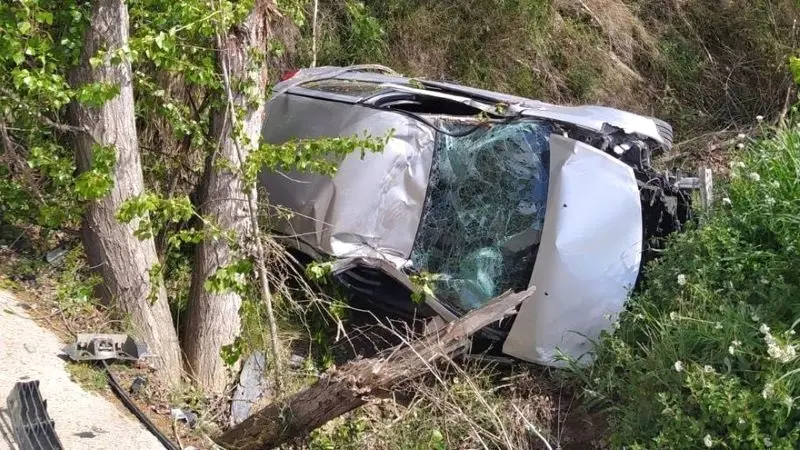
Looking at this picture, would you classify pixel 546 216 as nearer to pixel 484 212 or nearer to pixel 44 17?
pixel 484 212

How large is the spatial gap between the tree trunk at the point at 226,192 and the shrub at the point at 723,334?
2163 millimetres

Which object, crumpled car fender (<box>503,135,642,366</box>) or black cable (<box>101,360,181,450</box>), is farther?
crumpled car fender (<box>503,135,642,366</box>)

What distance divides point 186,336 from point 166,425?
897 mm

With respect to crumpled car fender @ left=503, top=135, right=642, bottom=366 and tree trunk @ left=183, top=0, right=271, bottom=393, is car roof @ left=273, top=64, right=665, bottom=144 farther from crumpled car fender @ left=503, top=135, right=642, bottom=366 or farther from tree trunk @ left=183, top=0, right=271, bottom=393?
tree trunk @ left=183, top=0, right=271, bottom=393

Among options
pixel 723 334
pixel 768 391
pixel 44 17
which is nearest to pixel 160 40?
pixel 44 17

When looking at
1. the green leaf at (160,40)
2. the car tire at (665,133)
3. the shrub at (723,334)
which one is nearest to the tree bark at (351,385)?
the shrub at (723,334)

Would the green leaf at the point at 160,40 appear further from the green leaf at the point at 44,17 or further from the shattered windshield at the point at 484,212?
the shattered windshield at the point at 484,212

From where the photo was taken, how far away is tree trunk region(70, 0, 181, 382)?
4320mm

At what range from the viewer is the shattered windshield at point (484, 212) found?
16.0ft

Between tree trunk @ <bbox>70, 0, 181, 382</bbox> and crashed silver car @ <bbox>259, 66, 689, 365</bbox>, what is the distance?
3.21 feet

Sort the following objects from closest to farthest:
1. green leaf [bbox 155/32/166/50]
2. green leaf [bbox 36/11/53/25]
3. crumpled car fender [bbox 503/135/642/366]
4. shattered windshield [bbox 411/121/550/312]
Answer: green leaf [bbox 155/32/166/50]
green leaf [bbox 36/11/53/25]
crumpled car fender [bbox 503/135/642/366]
shattered windshield [bbox 411/121/550/312]

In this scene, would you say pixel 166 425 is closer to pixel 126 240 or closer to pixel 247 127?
→ pixel 126 240

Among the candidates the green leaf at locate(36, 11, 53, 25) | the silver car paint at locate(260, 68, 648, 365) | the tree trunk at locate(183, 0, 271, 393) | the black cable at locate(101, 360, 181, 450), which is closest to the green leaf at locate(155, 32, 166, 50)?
the tree trunk at locate(183, 0, 271, 393)

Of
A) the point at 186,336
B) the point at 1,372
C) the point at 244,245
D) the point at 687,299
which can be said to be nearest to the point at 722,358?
the point at 687,299
